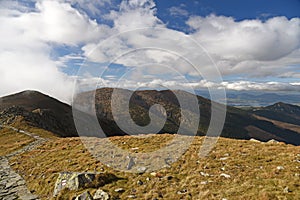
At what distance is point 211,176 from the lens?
15.2 m

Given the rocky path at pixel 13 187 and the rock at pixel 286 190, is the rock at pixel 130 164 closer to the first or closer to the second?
the rocky path at pixel 13 187

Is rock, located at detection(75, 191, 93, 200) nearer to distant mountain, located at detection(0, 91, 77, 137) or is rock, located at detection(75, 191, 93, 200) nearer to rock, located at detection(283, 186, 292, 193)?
rock, located at detection(283, 186, 292, 193)

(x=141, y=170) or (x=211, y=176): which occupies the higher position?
(x=211, y=176)

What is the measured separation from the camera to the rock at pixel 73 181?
47.3 feet

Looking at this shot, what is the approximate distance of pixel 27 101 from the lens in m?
135

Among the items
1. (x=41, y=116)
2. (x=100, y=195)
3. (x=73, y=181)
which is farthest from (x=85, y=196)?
(x=41, y=116)

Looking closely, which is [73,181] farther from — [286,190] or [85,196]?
[286,190]

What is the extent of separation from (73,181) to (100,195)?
2564mm

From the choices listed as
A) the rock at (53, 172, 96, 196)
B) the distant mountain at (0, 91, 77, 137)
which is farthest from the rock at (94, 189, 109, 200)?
the distant mountain at (0, 91, 77, 137)

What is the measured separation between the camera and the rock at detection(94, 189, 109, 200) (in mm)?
12945

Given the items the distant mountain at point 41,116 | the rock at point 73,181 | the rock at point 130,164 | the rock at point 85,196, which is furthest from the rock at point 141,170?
the distant mountain at point 41,116

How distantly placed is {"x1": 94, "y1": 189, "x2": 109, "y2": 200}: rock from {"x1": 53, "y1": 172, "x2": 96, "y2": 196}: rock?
59.6 inches

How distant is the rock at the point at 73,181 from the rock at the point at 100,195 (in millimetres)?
1514

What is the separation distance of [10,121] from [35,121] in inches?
303
